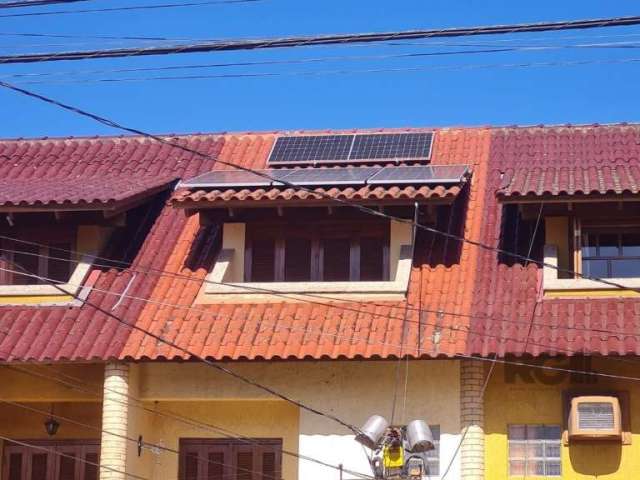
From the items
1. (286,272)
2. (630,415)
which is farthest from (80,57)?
(630,415)

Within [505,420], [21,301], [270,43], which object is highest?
[270,43]

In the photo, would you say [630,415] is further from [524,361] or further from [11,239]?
[11,239]

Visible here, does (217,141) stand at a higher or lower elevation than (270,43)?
higher

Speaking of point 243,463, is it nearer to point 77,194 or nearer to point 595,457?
point 77,194

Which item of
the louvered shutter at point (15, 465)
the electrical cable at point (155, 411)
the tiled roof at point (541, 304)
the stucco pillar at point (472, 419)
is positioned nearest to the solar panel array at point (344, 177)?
the tiled roof at point (541, 304)

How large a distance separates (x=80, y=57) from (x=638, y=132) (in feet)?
39.6

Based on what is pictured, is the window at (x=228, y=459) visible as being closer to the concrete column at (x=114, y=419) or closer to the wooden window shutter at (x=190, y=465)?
the wooden window shutter at (x=190, y=465)

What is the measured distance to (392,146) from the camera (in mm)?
23078

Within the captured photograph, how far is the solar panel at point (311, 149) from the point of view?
75.0 feet

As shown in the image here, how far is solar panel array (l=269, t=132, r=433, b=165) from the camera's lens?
22688 mm

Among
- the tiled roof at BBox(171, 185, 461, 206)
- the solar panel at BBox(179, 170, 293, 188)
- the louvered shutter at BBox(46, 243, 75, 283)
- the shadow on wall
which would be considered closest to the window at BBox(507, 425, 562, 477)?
the shadow on wall

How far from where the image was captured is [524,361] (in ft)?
61.7

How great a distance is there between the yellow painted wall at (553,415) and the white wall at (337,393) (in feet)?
1.81

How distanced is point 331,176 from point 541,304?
3.77 meters
